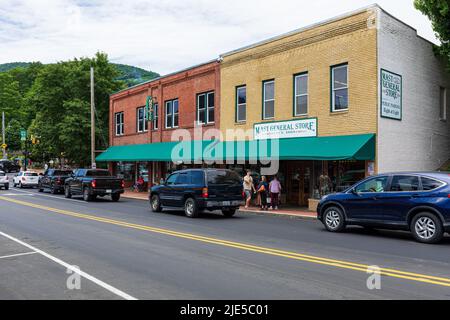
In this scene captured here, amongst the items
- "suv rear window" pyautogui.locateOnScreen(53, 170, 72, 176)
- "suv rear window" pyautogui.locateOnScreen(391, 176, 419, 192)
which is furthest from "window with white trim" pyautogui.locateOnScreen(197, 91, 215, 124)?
"suv rear window" pyautogui.locateOnScreen(391, 176, 419, 192)

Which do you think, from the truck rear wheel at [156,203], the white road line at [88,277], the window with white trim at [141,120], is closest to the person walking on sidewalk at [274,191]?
the truck rear wheel at [156,203]

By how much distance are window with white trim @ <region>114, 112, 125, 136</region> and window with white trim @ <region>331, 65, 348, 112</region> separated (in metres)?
21.2

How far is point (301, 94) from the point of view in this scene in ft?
66.8

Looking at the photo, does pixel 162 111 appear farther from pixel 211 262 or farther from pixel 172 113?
pixel 211 262

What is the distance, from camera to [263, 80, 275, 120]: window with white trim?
2170 centimetres

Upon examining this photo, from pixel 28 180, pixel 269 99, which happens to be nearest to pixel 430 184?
pixel 269 99

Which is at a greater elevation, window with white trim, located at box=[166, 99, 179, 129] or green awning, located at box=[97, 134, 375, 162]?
window with white trim, located at box=[166, 99, 179, 129]

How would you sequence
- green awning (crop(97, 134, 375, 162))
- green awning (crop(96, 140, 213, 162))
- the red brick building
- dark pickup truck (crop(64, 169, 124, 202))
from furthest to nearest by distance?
the red brick building, green awning (crop(96, 140, 213, 162)), dark pickup truck (crop(64, 169, 124, 202)), green awning (crop(97, 134, 375, 162))

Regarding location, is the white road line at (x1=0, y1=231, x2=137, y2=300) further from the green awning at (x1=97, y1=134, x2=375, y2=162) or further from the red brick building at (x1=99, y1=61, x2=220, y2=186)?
the red brick building at (x1=99, y1=61, x2=220, y2=186)

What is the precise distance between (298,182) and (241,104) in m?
5.44

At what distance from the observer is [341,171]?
1880 centimetres

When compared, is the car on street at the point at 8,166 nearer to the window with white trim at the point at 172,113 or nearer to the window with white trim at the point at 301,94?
the window with white trim at the point at 172,113

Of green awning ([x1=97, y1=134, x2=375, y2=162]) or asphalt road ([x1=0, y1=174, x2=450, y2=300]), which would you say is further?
green awning ([x1=97, y1=134, x2=375, y2=162])

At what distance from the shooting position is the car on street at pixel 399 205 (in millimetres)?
10375
